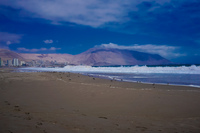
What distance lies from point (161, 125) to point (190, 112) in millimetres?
1755

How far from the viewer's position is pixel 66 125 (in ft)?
11.1

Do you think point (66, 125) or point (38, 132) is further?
point (66, 125)

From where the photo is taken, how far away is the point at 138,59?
196 meters

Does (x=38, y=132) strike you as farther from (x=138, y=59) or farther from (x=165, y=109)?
(x=138, y=59)

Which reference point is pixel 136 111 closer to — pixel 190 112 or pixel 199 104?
pixel 190 112

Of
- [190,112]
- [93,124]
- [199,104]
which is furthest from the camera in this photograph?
[199,104]

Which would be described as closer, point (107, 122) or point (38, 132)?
point (38, 132)

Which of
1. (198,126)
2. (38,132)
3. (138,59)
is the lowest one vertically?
(198,126)

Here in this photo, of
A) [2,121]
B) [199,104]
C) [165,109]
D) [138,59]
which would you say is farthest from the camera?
[138,59]

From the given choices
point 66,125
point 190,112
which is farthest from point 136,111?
point 66,125

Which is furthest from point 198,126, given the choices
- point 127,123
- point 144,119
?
point 127,123

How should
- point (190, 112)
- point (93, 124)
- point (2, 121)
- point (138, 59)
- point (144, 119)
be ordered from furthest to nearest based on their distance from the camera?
1. point (138, 59)
2. point (190, 112)
3. point (144, 119)
4. point (93, 124)
5. point (2, 121)

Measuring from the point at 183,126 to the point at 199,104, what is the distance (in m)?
2.68

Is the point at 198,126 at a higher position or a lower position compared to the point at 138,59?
lower
